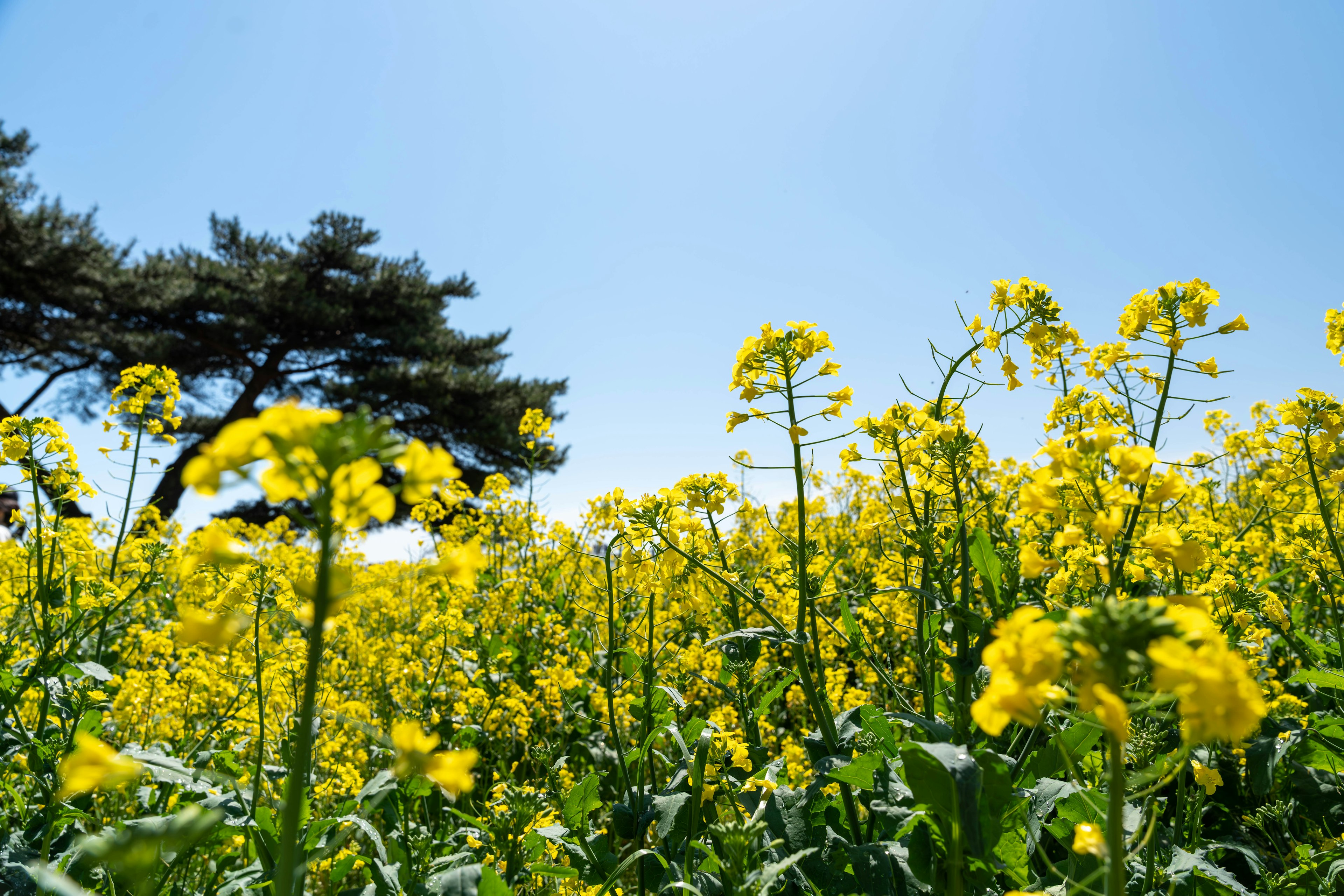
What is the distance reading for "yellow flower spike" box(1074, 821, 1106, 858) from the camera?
3.33 feet

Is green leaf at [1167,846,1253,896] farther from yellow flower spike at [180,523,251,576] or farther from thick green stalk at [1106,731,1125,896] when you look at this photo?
yellow flower spike at [180,523,251,576]

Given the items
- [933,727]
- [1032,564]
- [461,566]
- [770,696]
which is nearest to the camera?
[461,566]

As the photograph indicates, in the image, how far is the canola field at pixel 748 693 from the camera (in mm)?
944

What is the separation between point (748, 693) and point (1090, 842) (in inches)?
65.6

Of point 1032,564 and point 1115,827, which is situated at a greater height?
point 1032,564

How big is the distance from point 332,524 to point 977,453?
2.36 m

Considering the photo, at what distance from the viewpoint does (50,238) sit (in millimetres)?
17578

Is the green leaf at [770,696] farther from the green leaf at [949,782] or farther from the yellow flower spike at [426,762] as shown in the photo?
the yellow flower spike at [426,762]

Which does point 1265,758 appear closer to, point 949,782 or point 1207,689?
point 949,782

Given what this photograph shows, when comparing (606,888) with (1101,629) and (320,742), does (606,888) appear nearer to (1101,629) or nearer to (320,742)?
(1101,629)

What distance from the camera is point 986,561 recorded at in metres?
2.24

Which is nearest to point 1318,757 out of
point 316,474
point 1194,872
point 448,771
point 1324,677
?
point 1324,677

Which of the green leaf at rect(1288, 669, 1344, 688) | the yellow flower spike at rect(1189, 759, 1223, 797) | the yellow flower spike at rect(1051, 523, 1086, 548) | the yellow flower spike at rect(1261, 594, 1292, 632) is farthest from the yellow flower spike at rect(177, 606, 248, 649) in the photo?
the yellow flower spike at rect(1261, 594, 1292, 632)

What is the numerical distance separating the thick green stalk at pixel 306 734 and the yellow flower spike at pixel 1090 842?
3.33ft
